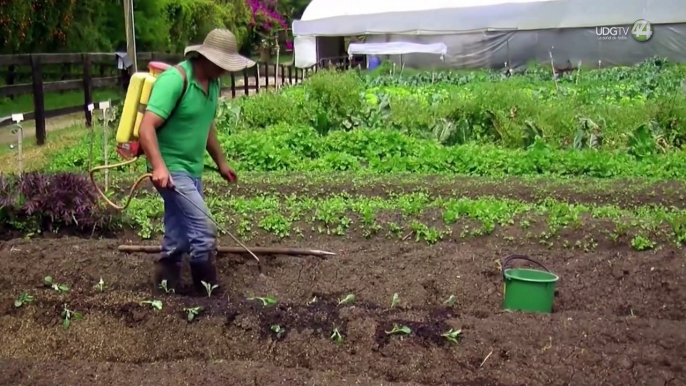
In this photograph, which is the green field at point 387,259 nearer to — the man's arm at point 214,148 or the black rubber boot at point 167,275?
the black rubber boot at point 167,275

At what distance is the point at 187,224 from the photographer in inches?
199

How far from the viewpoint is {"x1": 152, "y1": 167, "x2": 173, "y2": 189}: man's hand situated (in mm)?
4672

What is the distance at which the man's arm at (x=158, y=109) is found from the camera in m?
4.65

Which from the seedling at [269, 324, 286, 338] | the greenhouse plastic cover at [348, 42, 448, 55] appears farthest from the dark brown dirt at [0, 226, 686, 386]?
the greenhouse plastic cover at [348, 42, 448, 55]

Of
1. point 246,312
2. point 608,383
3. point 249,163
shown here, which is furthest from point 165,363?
point 249,163

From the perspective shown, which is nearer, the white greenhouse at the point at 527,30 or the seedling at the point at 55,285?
the seedling at the point at 55,285

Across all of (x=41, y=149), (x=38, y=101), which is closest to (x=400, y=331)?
(x=41, y=149)

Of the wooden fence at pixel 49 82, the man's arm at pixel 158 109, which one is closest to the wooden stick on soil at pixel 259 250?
the man's arm at pixel 158 109

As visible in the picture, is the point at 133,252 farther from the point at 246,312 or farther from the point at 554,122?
the point at 554,122

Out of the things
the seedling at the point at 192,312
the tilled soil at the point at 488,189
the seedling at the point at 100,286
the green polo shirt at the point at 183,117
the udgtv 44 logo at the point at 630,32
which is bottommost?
the tilled soil at the point at 488,189

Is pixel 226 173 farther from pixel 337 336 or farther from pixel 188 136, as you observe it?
pixel 337 336

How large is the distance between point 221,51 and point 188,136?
537 millimetres

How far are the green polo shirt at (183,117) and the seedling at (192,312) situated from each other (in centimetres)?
82

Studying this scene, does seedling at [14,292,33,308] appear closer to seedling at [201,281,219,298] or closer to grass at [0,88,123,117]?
seedling at [201,281,219,298]
